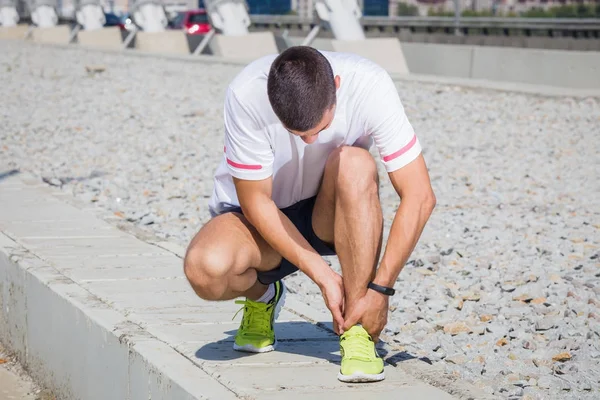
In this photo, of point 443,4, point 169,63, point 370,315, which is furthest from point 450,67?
point 370,315

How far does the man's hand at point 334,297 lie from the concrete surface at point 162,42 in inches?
790

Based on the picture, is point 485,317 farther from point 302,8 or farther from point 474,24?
point 302,8

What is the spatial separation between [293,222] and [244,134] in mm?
462

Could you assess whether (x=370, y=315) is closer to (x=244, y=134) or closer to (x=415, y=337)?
(x=244, y=134)

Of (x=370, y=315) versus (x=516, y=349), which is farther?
(x=516, y=349)

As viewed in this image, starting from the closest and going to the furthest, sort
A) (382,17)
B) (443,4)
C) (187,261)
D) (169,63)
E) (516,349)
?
1. (187,261)
2. (516,349)
3. (169,63)
4. (382,17)
5. (443,4)

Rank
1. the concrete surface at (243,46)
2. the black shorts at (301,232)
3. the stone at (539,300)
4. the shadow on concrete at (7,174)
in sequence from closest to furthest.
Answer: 1. the black shorts at (301,232)
2. the stone at (539,300)
3. the shadow on concrete at (7,174)
4. the concrete surface at (243,46)

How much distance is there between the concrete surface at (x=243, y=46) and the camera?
19.8m

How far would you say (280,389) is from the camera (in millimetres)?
3080

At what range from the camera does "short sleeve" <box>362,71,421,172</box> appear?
3191 mm

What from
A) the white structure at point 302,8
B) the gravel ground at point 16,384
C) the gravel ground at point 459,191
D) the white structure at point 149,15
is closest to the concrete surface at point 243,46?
the white structure at point 149,15

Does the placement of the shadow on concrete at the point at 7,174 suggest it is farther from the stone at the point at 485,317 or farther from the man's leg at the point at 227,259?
the man's leg at the point at 227,259

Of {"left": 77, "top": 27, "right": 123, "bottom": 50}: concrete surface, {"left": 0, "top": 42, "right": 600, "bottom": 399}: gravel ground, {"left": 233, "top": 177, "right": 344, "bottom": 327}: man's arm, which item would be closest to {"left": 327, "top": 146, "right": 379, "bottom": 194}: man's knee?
{"left": 233, "top": 177, "right": 344, "bottom": 327}: man's arm

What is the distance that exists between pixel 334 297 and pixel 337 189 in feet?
1.15
